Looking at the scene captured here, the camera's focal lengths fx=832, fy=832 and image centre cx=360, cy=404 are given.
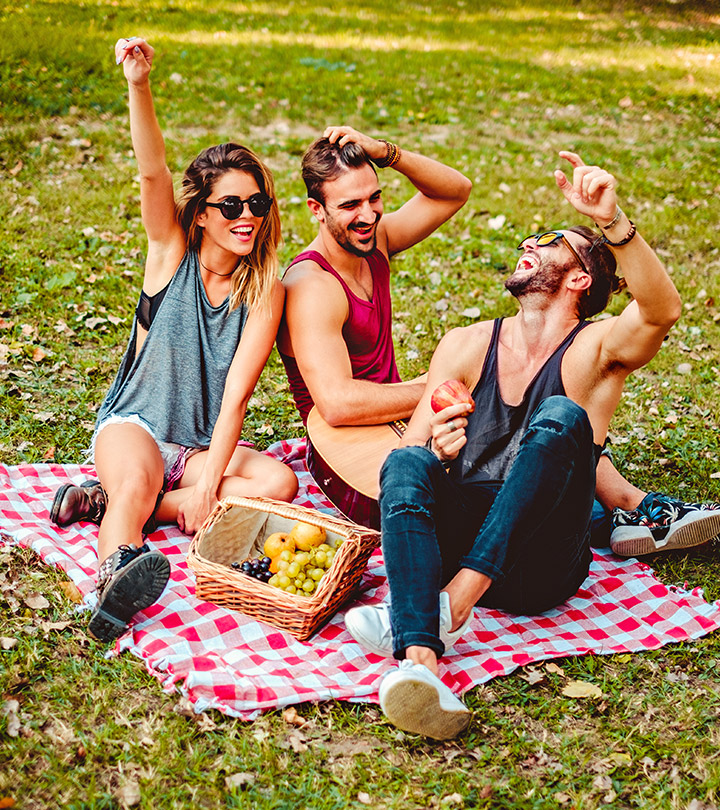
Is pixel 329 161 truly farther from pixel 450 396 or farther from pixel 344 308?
pixel 450 396

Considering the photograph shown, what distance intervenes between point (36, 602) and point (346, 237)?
224 cm

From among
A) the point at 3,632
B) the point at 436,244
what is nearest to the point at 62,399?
the point at 3,632

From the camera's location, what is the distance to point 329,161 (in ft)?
13.5

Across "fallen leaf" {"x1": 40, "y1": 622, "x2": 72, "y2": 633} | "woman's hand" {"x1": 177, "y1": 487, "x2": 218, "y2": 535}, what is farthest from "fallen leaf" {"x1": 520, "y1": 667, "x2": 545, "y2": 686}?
"fallen leaf" {"x1": 40, "y1": 622, "x2": 72, "y2": 633}

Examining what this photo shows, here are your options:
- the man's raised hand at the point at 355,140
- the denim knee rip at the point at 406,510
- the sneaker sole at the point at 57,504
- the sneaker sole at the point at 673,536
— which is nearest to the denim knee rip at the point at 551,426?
the denim knee rip at the point at 406,510

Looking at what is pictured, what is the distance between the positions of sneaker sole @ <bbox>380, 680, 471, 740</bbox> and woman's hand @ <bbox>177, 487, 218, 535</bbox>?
4.85ft

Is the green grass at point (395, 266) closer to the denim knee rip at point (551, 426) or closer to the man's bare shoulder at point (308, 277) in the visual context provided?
the denim knee rip at point (551, 426)

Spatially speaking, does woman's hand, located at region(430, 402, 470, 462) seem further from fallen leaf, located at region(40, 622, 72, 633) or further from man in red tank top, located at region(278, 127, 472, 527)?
fallen leaf, located at region(40, 622, 72, 633)

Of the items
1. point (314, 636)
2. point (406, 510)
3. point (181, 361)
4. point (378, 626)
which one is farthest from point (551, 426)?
point (181, 361)

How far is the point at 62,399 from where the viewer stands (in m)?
5.48

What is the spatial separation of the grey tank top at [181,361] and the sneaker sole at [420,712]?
1934mm

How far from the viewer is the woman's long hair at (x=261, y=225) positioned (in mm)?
4016

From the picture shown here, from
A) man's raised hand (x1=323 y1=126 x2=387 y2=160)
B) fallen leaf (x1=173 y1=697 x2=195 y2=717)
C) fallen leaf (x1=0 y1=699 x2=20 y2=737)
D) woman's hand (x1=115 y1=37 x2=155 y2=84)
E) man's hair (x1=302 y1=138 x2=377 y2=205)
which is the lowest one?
fallen leaf (x1=0 y1=699 x2=20 y2=737)

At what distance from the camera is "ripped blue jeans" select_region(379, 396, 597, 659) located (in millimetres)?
2986
